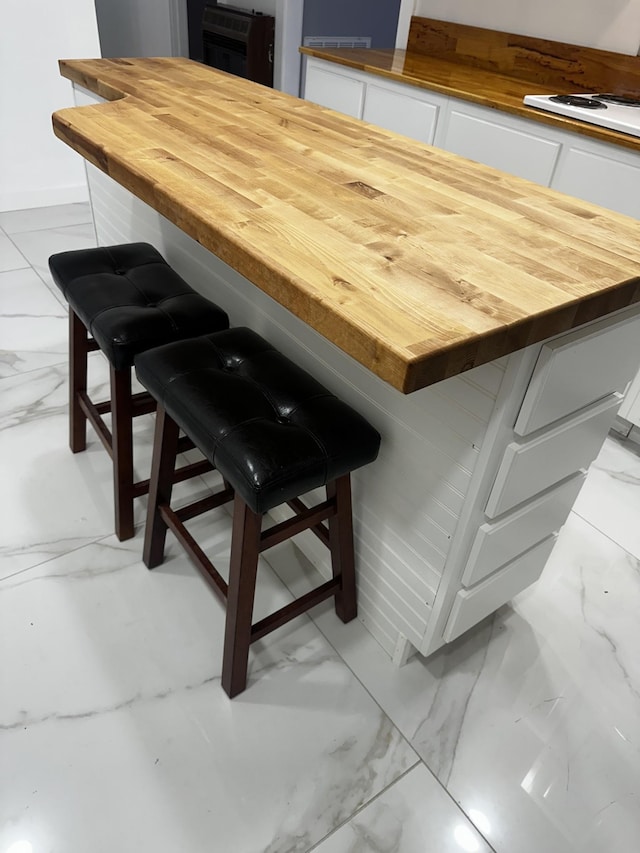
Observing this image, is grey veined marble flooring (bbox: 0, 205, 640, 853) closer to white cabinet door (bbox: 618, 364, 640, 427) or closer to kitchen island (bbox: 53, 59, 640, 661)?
kitchen island (bbox: 53, 59, 640, 661)

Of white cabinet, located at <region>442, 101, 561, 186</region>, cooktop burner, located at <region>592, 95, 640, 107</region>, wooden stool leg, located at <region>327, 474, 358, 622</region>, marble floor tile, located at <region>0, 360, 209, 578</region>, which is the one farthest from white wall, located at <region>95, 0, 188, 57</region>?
wooden stool leg, located at <region>327, 474, 358, 622</region>

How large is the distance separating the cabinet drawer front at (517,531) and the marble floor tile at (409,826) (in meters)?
0.44

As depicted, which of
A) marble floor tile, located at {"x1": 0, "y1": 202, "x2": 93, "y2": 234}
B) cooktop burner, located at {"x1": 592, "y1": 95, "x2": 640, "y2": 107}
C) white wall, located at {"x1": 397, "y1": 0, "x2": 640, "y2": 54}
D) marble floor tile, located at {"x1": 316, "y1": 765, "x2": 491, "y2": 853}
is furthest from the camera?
marble floor tile, located at {"x1": 0, "y1": 202, "x2": 93, "y2": 234}

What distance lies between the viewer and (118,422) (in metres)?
1.58

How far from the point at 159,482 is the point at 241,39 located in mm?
4224

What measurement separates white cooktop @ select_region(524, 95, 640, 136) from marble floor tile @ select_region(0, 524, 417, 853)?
178 centimetres

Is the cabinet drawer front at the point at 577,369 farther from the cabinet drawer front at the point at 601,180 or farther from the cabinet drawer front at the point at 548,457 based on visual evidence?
the cabinet drawer front at the point at 601,180

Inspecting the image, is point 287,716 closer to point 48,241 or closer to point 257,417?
point 257,417

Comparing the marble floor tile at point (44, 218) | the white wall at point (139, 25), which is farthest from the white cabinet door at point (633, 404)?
the white wall at point (139, 25)

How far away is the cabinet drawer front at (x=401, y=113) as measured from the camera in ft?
8.68

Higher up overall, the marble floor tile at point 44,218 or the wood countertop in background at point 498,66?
the wood countertop in background at point 498,66

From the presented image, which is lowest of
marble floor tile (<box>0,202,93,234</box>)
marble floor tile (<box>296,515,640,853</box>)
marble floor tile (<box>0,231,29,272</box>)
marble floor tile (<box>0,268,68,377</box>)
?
marble floor tile (<box>0,202,93,234</box>)

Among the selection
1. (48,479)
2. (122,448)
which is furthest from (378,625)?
(48,479)

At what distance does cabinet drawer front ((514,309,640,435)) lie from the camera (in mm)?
975
